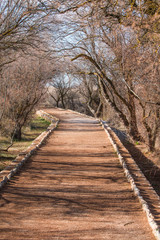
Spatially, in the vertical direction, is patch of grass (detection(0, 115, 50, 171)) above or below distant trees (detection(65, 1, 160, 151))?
below

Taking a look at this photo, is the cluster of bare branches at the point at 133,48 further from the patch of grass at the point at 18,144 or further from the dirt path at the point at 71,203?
the patch of grass at the point at 18,144

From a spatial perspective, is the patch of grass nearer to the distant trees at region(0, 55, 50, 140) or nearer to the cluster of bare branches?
the distant trees at region(0, 55, 50, 140)

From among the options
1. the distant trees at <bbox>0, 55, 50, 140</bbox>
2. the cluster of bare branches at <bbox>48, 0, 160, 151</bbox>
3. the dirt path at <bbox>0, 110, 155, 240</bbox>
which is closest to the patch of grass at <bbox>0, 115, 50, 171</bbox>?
the distant trees at <bbox>0, 55, 50, 140</bbox>

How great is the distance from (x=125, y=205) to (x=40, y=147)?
5.74m

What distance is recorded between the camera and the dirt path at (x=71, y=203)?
4.11 m

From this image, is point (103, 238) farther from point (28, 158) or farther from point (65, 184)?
point (28, 158)

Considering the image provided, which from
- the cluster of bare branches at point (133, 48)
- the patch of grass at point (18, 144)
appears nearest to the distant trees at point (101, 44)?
the cluster of bare branches at point (133, 48)

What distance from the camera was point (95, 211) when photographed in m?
4.85

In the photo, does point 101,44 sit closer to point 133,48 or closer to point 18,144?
point 133,48

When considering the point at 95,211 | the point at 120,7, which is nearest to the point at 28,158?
the point at 95,211

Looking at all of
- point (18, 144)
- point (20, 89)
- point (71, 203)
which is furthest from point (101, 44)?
point (71, 203)

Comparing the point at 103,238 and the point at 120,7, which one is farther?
the point at 120,7

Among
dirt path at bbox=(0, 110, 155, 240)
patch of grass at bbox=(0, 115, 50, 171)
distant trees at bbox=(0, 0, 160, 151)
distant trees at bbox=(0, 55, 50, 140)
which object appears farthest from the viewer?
distant trees at bbox=(0, 55, 50, 140)

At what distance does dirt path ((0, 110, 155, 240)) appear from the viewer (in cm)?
411
